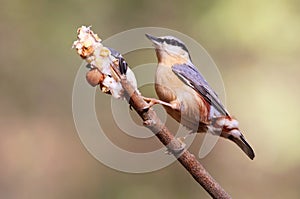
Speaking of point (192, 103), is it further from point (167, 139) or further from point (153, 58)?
point (153, 58)

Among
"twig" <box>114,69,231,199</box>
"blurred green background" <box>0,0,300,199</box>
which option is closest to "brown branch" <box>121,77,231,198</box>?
"twig" <box>114,69,231,199</box>

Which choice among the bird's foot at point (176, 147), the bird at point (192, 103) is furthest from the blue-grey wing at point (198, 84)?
the bird's foot at point (176, 147)

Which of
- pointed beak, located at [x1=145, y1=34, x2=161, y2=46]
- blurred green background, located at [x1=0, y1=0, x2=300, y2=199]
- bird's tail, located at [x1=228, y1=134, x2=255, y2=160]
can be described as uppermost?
blurred green background, located at [x1=0, y1=0, x2=300, y2=199]

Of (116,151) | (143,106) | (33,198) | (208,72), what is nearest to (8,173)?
(33,198)

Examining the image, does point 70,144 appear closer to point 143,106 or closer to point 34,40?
point 34,40

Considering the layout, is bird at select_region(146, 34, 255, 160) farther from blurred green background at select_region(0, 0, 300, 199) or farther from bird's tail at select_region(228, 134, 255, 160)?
blurred green background at select_region(0, 0, 300, 199)

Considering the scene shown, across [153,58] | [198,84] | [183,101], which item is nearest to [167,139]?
[183,101]

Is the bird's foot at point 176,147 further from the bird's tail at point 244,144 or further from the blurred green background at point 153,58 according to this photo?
the blurred green background at point 153,58
